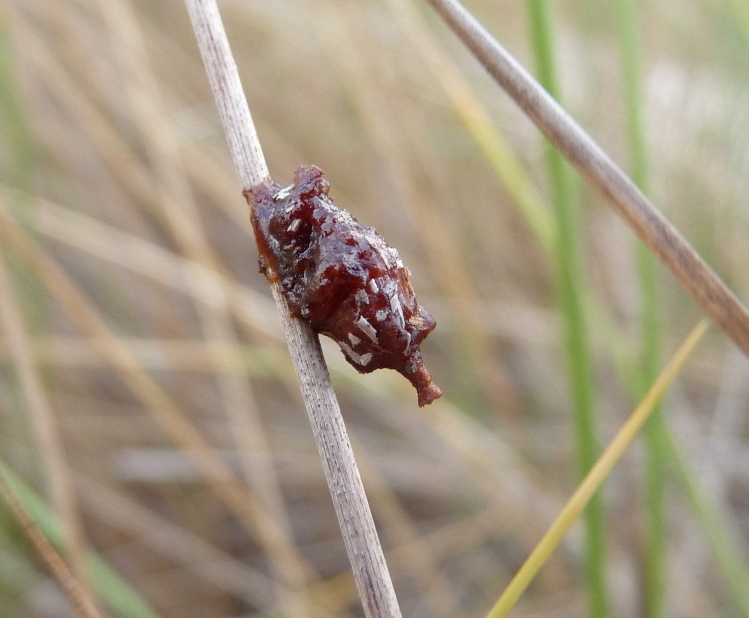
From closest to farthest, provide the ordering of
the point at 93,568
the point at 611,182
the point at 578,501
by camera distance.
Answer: the point at 611,182 → the point at 578,501 → the point at 93,568

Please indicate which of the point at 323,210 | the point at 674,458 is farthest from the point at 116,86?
the point at 674,458

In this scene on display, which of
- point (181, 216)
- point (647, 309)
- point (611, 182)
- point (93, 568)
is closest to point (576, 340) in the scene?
point (647, 309)

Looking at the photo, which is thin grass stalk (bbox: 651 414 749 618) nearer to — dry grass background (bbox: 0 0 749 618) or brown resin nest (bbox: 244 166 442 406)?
dry grass background (bbox: 0 0 749 618)

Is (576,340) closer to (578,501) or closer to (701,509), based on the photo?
(578,501)

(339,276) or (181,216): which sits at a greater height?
(181,216)

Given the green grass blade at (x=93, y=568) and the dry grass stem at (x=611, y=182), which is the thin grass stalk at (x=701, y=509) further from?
the green grass blade at (x=93, y=568)

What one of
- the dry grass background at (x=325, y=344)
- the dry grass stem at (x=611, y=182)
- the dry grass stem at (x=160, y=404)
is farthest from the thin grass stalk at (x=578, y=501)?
the dry grass stem at (x=160, y=404)
